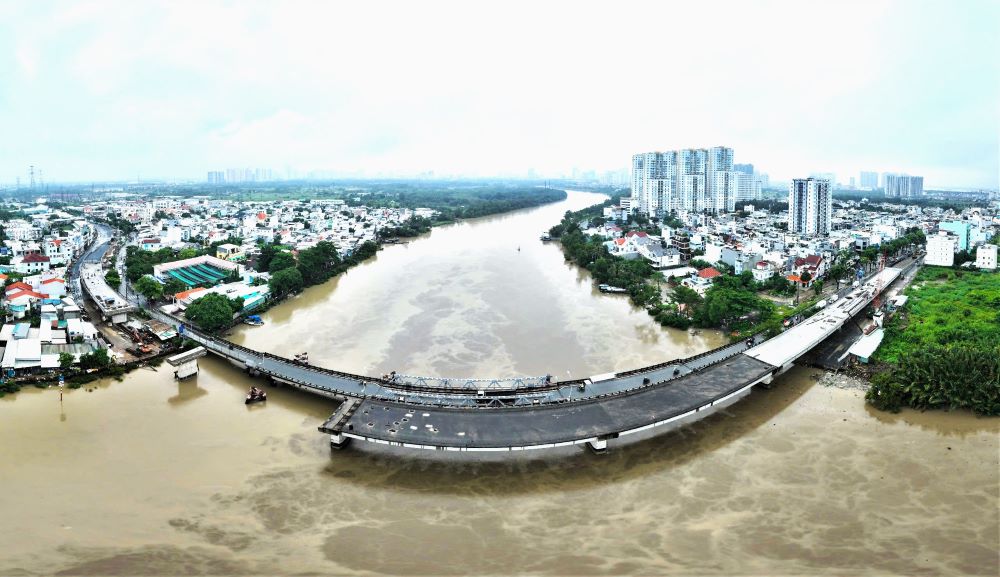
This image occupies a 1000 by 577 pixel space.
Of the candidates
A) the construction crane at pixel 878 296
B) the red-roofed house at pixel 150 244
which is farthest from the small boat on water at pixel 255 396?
the red-roofed house at pixel 150 244

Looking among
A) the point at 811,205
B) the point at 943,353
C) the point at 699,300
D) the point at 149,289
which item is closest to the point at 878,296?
the point at 699,300

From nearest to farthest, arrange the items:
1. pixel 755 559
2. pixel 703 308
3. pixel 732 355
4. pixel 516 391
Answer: pixel 755 559
pixel 516 391
pixel 732 355
pixel 703 308

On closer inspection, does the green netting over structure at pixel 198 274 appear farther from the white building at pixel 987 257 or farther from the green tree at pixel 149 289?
the white building at pixel 987 257

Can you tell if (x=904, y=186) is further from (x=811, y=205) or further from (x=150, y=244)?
(x=150, y=244)

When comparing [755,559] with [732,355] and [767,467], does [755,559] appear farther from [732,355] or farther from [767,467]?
[732,355]

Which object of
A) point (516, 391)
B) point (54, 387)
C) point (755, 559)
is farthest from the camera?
point (54, 387)

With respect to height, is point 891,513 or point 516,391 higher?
point 516,391

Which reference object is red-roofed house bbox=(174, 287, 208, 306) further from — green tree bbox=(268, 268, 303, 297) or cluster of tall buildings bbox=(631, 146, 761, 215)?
cluster of tall buildings bbox=(631, 146, 761, 215)

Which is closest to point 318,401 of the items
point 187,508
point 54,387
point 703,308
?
point 187,508
